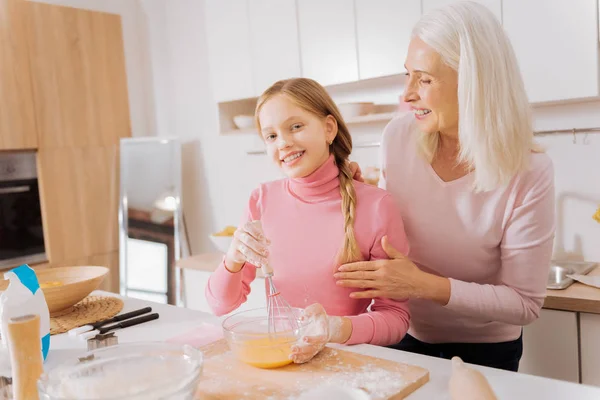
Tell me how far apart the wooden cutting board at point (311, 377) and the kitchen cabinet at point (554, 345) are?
1.11m

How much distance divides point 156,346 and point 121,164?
290 cm

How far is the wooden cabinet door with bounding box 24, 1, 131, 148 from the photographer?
3.26m

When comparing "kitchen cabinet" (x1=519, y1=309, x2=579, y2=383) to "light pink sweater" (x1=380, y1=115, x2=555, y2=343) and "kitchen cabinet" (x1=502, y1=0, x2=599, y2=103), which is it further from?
"kitchen cabinet" (x1=502, y1=0, x2=599, y2=103)

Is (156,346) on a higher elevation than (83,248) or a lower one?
higher

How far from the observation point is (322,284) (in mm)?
1308

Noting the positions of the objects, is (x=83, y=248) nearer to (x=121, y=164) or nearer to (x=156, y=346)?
(x=121, y=164)

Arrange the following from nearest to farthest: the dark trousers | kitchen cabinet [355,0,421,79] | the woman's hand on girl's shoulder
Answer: the woman's hand on girl's shoulder → the dark trousers → kitchen cabinet [355,0,421,79]

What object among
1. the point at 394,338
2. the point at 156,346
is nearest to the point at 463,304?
the point at 394,338

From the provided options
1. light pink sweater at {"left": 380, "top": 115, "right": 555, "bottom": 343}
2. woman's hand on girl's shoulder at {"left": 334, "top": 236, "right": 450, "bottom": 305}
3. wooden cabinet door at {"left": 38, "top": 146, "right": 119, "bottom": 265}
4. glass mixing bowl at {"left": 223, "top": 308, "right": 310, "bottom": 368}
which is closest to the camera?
glass mixing bowl at {"left": 223, "top": 308, "right": 310, "bottom": 368}

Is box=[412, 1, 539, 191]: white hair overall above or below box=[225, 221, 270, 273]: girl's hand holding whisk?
above

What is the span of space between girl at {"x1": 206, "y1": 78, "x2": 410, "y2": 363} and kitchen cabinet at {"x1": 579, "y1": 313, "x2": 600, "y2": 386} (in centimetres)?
83

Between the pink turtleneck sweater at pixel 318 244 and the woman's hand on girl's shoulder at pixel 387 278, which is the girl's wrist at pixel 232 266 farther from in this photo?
the woman's hand on girl's shoulder at pixel 387 278

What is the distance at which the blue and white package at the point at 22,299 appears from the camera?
38.8 inches

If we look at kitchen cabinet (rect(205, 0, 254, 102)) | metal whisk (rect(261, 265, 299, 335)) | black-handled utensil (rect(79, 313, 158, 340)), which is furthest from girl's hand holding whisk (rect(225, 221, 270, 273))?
kitchen cabinet (rect(205, 0, 254, 102))
